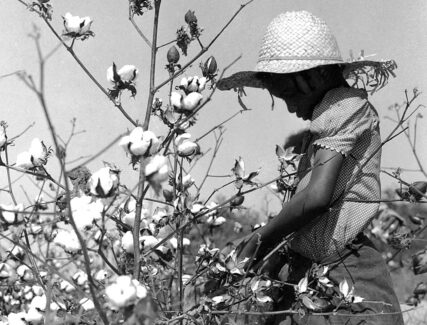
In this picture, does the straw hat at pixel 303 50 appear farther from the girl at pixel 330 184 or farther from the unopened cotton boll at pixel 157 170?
the unopened cotton boll at pixel 157 170

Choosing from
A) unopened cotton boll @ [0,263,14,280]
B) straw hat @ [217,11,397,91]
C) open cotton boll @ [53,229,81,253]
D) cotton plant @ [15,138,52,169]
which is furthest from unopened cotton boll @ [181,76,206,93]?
unopened cotton boll @ [0,263,14,280]

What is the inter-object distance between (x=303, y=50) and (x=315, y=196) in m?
0.36

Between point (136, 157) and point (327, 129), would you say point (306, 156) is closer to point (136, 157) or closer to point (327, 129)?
point (327, 129)

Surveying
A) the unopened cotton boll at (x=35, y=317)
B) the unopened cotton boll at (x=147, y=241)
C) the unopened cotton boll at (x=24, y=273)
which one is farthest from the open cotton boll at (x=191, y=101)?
the unopened cotton boll at (x=24, y=273)

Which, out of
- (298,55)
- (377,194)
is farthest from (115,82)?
(377,194)

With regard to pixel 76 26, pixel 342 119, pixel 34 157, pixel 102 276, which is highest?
pixel 76 26

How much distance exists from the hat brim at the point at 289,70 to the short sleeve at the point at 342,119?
87 millimetres

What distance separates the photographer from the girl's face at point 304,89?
4.93 feet

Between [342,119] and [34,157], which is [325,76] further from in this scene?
[34,157]

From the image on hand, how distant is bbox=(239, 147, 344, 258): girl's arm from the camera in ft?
4.38

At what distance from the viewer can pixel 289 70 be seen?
58.4 inches

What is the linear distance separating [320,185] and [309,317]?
1.00 ft

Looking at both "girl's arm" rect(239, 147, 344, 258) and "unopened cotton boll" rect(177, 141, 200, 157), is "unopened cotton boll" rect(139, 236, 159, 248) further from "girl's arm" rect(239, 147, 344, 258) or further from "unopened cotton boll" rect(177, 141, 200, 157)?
"girl's arm" rect(239, 147, 344, 258)

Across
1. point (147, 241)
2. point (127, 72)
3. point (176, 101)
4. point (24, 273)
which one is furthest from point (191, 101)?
point (24, 273)
